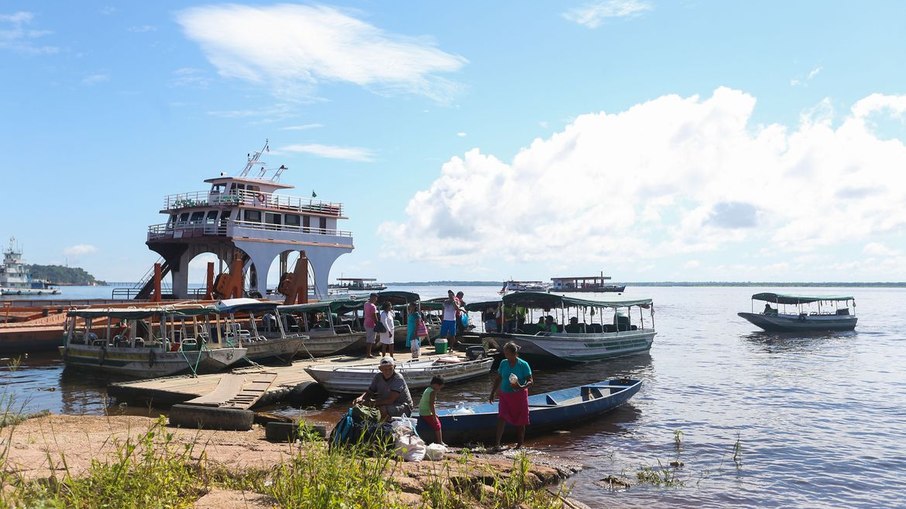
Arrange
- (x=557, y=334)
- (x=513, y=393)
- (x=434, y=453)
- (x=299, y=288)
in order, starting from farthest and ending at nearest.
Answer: (x=299, y=288), (x=557, y=334), (x=513, y=393), (x=434, y=453)

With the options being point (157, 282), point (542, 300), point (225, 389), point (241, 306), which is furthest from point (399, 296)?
Result: point (225, 389)

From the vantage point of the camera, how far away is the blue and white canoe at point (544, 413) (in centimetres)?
1266

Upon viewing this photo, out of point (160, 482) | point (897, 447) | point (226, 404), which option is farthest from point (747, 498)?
point (226, 404)

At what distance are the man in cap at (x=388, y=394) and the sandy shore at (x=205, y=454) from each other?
3.56ft

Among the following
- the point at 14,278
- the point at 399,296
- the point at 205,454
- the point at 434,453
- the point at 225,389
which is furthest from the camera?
the point at 14,278

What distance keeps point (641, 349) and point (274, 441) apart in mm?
21454

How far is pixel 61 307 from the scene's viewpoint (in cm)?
3241

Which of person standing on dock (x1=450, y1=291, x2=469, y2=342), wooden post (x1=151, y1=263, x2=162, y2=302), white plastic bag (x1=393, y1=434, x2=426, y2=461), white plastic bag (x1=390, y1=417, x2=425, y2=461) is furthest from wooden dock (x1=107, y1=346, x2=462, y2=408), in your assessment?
wooden post (x1=151, y1=263, x2=162, y2=302)

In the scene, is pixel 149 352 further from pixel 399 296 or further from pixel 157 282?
pixel 157 282

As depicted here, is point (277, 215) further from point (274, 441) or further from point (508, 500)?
point (508, 500)

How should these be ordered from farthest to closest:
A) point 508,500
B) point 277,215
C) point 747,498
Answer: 1. point 277,215
2. point 747,498
3. point 508,500

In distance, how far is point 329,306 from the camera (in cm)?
2438

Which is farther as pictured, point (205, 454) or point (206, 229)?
point (206, 229)

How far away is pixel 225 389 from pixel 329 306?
351 inches
